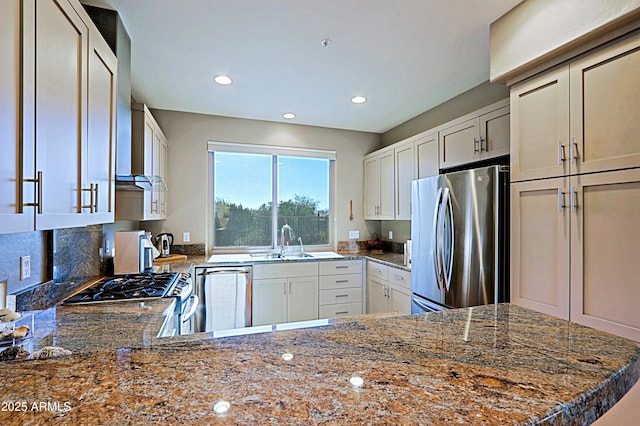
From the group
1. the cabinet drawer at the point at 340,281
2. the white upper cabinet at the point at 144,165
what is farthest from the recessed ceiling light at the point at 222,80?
the cabinet drawer at the point at 340,281

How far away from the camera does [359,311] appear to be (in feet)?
12.4

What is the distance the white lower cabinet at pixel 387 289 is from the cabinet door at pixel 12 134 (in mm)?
2743

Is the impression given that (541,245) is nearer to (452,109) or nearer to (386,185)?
(452,109)

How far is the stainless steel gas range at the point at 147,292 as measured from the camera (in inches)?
70.6

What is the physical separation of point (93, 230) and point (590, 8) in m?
3.06

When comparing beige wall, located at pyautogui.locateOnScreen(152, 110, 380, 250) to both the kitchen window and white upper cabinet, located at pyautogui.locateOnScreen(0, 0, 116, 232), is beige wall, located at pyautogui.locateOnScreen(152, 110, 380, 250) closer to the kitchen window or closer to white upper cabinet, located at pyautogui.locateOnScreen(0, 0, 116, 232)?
the kitchen window

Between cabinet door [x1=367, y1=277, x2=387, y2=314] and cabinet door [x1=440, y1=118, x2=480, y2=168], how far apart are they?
1387 millimetres

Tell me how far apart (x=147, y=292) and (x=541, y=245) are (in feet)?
7.23

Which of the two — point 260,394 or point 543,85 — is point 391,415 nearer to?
point 260,394

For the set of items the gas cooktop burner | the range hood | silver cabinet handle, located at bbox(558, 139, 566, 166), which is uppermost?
silver cabinet handle, located at bbox(558, 139, 566, 166)

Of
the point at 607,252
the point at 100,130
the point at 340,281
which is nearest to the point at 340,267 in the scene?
the point at 340,281

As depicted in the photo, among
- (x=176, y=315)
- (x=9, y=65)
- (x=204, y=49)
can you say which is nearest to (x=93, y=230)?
(x=176, y=315)

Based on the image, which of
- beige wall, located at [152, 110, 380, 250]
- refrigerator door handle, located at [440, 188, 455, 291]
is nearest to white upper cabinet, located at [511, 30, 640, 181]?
refrigerator door handle, located at [440, 188, 455, 291]

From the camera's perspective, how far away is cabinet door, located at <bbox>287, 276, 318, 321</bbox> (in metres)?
3.54
